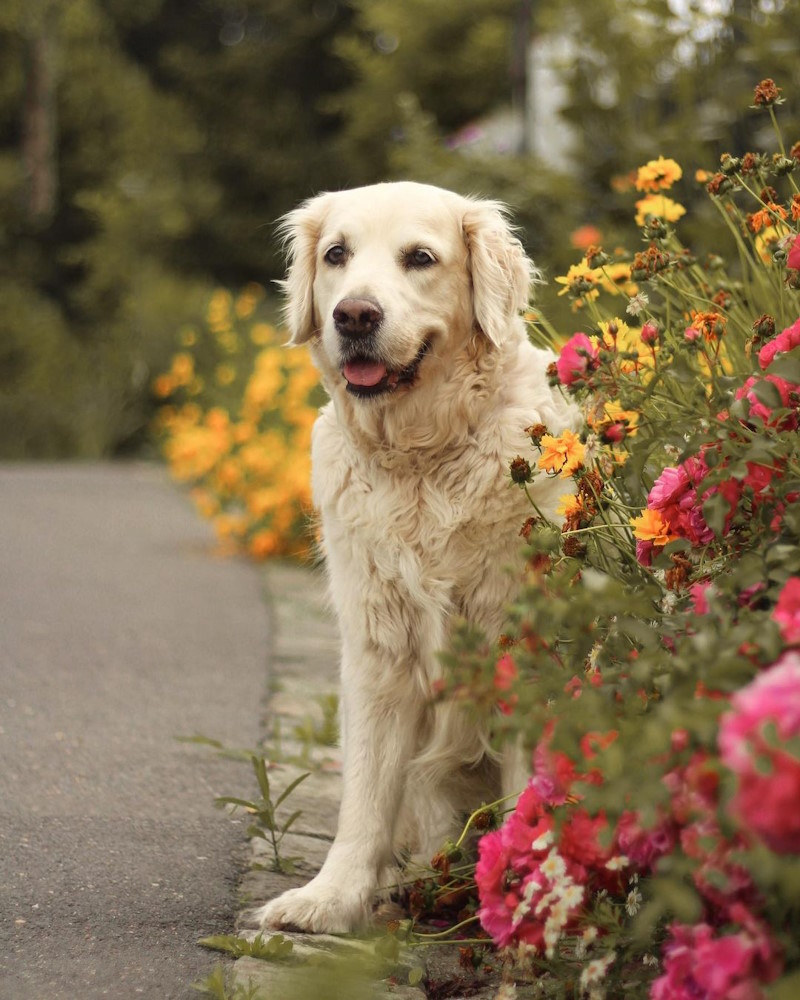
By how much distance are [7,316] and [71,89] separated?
3636 mm

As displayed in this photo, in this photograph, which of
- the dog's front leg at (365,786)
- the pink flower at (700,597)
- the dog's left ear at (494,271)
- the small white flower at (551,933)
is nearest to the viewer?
the pink flower at (700,597)

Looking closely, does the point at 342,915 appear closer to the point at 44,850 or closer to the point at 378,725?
the point at 378,725

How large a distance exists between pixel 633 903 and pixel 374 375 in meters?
1.48

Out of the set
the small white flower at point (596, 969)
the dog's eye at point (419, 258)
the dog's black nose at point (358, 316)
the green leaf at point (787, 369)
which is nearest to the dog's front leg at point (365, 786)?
the dog's black nose at point (358, 316)

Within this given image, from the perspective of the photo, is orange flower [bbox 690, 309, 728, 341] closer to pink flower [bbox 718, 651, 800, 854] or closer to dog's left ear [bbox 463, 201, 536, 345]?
dog's left ear [bbox 463, 201, 536, 345]

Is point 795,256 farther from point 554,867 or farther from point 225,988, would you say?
point 225,988

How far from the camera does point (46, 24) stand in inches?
651

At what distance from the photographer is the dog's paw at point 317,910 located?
2.53 meters

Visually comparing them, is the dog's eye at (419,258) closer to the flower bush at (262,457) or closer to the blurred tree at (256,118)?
the flower bush at (262,457)

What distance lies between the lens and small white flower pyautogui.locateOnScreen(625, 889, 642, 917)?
189 centimetres

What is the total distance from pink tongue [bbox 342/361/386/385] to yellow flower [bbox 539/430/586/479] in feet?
2.72

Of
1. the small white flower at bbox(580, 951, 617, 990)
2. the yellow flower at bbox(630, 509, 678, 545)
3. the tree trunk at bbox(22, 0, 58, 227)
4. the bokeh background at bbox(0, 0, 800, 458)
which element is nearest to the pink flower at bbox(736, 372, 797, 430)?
the yellow flower at bbox(630, 509, 678, 545)

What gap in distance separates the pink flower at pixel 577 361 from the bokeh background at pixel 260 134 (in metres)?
2.22

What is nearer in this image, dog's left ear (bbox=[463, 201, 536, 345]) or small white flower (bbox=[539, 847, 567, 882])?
small white flower (bbox=[539, 847, 567, 882])
